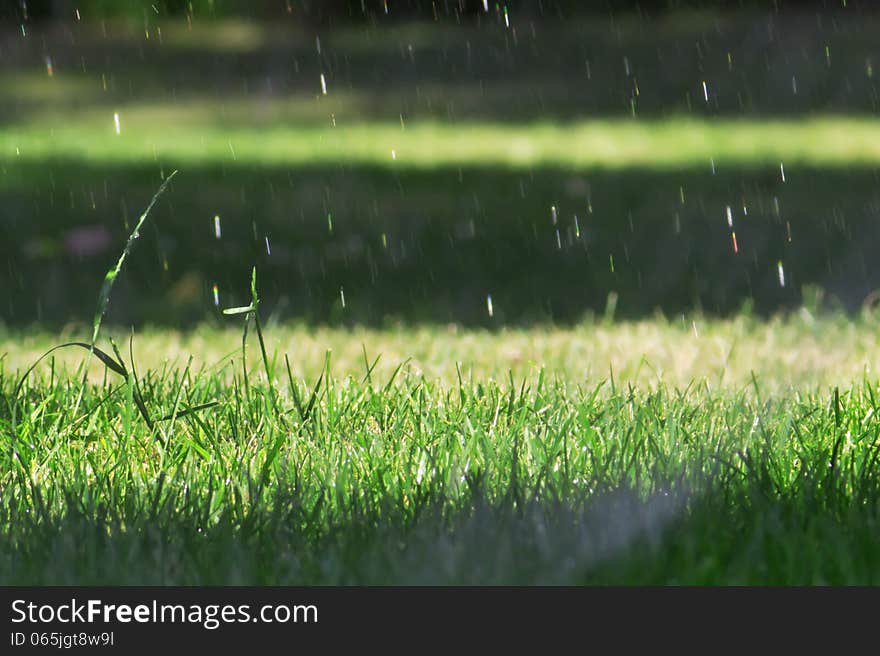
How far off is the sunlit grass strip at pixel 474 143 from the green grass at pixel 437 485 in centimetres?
665

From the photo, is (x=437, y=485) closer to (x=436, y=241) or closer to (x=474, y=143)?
(x=436, y=241)

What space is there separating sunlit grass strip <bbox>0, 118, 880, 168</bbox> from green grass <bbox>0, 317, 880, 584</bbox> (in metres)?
6.65

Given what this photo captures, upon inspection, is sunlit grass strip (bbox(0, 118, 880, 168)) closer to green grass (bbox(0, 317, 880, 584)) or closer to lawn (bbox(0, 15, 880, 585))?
lawn (bbox(0, 15, 880, 585))

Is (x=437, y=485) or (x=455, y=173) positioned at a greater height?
(x=455, y=173)

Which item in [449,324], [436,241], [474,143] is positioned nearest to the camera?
[449,324]

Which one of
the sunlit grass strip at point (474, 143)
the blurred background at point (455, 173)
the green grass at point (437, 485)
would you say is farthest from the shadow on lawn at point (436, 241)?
the green grass at point (437, 485)

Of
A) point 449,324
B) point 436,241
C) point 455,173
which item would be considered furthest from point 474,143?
point 449,324

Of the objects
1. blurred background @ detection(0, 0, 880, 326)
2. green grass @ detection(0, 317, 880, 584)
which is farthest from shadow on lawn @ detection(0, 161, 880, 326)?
green grass @ detection(0, 317, 880, 584)

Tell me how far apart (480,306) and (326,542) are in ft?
13.0

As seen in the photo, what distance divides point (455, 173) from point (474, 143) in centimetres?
166

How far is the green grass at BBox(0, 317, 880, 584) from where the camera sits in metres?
2.26

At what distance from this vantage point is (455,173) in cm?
942

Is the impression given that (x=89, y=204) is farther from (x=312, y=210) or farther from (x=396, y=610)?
(x=396, y=610)

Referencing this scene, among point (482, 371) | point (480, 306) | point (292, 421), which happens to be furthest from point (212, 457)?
point (480, 306)
